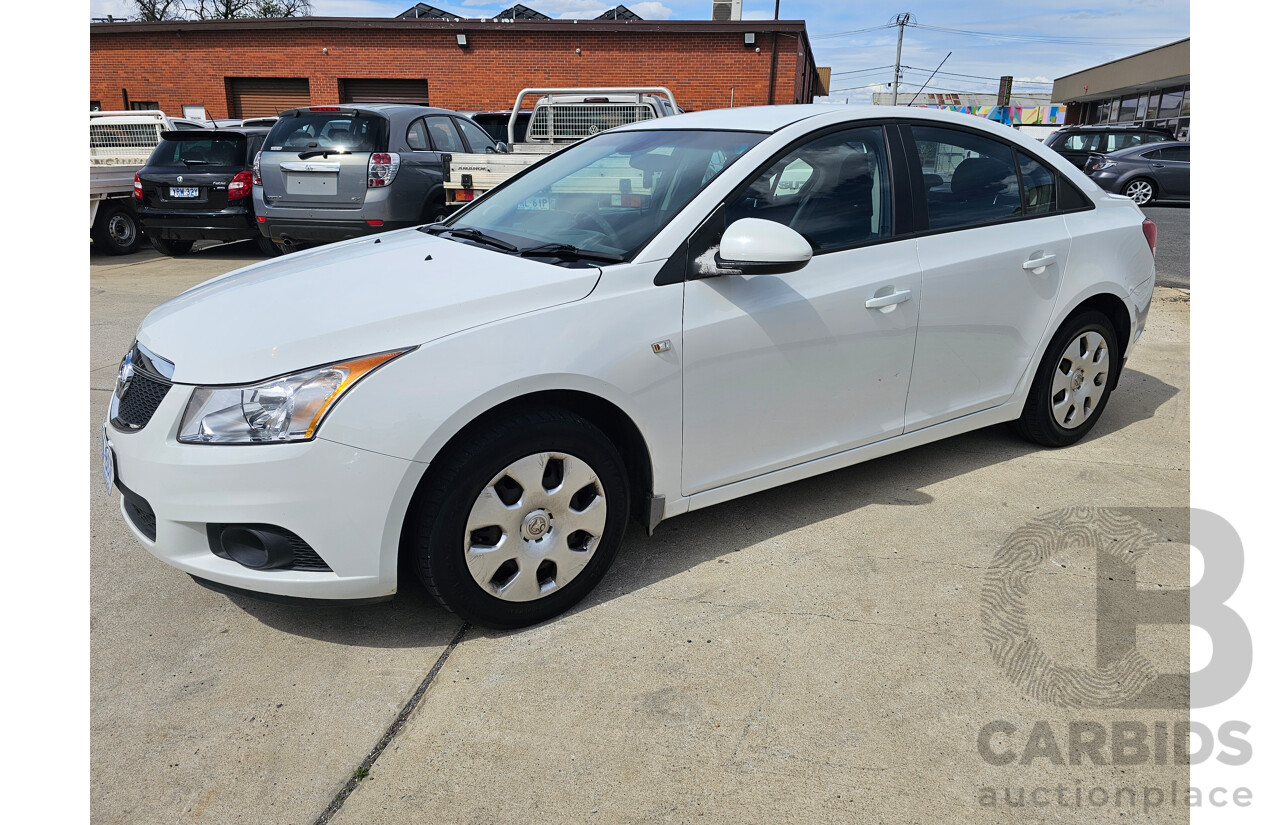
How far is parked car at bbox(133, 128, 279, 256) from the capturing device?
10.3m

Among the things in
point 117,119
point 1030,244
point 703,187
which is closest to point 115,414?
point 703,187

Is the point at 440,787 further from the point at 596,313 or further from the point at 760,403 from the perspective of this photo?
the point at 760,403

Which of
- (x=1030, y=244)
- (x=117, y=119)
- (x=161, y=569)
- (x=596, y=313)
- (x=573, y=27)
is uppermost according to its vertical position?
(x=573, y=27)

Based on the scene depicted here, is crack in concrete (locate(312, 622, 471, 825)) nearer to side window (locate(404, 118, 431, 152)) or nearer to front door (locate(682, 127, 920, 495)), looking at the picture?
front door (locate(682, 127, 920, 495))

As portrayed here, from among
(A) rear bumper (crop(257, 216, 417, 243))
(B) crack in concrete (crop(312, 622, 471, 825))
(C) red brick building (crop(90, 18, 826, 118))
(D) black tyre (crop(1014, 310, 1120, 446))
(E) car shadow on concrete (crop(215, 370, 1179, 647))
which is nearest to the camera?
(B) crack in concrete (crop(312, 622, 471, 825))

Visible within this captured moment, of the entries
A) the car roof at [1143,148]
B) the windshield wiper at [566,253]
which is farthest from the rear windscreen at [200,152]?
the car roof at [1143,148]

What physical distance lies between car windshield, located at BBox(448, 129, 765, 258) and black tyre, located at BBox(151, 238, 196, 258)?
9280 millimetres

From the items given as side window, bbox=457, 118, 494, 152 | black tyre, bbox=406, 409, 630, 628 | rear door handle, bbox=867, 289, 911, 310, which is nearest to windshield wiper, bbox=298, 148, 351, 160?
side window, bbox=457, 118, 494, 152

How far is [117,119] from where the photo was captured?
527 inches

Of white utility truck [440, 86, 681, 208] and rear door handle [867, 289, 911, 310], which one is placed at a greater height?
white utility truck [440, 86, 681, 208]

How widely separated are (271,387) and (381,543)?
55cm

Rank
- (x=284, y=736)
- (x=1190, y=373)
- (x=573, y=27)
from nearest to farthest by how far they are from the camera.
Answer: (x=284, y=736), (x=1190, y=373), (x=573, y=27)

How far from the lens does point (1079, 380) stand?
439 centimetres

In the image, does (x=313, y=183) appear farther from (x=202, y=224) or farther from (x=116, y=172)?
(x=116, y=172)
